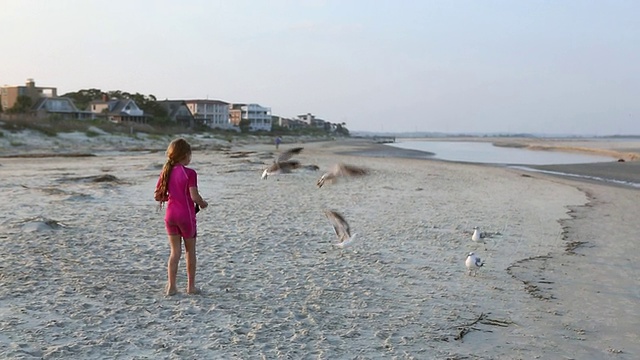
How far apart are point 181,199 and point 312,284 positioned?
6.11 ft

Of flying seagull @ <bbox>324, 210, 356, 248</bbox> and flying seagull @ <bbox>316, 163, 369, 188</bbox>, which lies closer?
flying seagull @ <bbox>324, 210, 356, 248</bbox>

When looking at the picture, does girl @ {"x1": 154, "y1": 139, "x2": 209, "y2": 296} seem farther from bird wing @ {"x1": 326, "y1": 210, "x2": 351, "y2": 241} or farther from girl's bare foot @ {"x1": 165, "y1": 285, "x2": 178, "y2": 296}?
bird wing @ {"x1": 326, "y1": 210, "x2": 351, "y2": 241}

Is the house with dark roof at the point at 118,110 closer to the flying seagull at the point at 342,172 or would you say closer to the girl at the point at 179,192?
the flying seagull at the point at 342,172

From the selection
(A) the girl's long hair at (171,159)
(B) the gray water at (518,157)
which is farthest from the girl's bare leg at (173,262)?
(B) the gray water at (518,157)

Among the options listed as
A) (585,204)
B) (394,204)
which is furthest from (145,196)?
(585,204)

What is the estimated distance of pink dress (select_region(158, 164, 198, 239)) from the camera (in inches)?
224

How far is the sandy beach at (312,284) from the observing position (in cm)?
484

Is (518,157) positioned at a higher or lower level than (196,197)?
lower

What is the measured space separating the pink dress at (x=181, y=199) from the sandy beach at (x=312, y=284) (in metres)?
0.78

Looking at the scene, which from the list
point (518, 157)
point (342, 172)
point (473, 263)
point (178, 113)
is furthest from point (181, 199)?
point (178, 113)

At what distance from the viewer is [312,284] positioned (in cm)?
660

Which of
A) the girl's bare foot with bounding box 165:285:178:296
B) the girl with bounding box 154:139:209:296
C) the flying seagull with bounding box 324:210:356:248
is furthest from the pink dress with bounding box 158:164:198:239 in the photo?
the flying seagull with bounding box 324:210:356:248

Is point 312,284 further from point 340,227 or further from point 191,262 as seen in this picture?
point 340,227

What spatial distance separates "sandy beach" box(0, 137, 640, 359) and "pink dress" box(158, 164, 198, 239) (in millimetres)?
781
